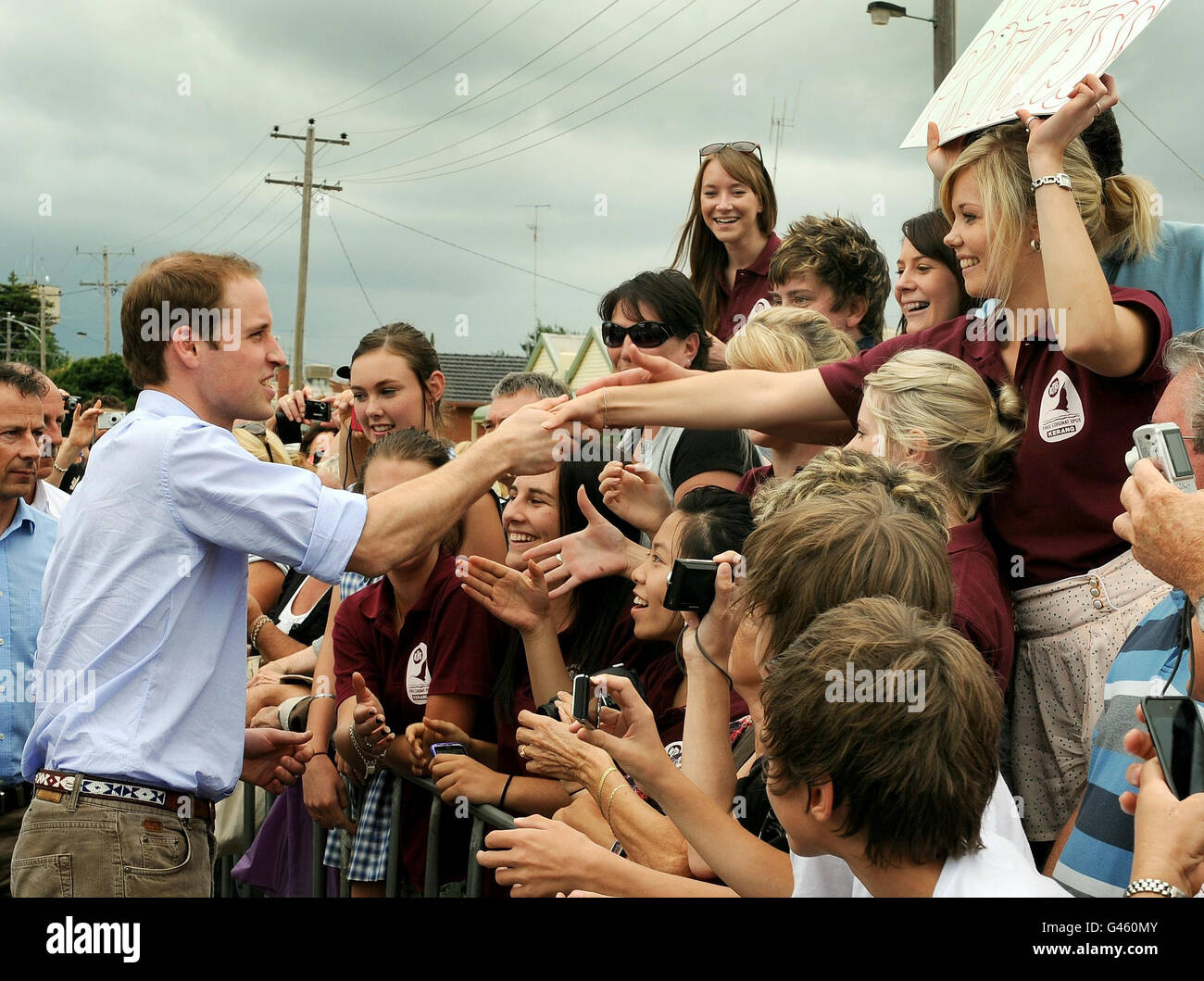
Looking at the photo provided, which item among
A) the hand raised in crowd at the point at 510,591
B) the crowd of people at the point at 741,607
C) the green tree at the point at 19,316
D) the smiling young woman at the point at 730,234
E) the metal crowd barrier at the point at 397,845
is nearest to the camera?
the crowd of people at the point at 741,607

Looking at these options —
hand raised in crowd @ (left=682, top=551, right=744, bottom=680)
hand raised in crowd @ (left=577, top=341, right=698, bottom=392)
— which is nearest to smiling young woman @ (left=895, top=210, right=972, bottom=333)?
hand raised in crowd @ (left=577, top=341, right=698, bottom=392)

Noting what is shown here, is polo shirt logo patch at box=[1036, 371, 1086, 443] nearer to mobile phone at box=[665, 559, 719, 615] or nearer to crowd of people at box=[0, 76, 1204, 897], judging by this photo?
crowd of people at box=[0, 76, 1204, 897]

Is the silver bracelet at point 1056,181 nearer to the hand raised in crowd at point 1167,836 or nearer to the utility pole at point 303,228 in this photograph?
the hand raised in crowd at point 1167,836

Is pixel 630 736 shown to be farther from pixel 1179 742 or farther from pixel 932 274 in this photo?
pixel 932 274

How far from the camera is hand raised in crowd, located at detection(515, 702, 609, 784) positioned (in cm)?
262

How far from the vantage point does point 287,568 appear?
17.5 ft

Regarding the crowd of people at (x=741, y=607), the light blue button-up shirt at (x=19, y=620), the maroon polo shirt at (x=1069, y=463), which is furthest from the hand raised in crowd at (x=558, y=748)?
the light blue button-up shirt at (x=19, y=620)

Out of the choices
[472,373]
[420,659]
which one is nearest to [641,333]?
[420,659]

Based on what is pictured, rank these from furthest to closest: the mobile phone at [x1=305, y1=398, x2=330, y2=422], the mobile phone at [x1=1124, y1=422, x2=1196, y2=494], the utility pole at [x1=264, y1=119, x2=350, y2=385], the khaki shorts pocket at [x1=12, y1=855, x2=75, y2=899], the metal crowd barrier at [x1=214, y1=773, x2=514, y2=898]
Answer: the utility pole at [x1=264, y1=119, x2=350, y2=385] < the mobile phone at [x1=305, y1=398, x2=330, y2=422] < the metal crowd barrier at [x1=214, y1=773, x2=514, y2=898] < the khaki shorts pocket at [x1=12, y1=855, x2=75, y2=899] < the mobile phone at [x1=1124, y1=422, x2=1196, y2=494]

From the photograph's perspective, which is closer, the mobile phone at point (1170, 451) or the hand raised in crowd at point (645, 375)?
the mobile phone at point (1170, 451)

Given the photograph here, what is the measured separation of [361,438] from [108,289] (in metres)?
66.6

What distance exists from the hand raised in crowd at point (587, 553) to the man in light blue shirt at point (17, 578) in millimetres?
1847

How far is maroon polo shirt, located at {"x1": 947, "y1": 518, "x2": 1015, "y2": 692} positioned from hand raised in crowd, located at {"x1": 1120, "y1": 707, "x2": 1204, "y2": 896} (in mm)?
597

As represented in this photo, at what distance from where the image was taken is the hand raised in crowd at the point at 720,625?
98.0 inches
